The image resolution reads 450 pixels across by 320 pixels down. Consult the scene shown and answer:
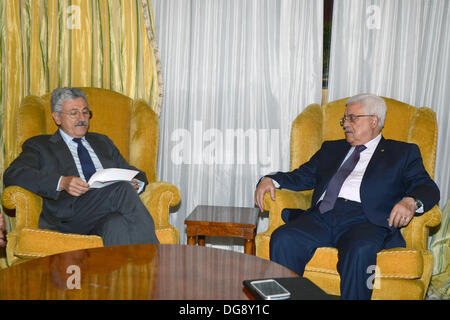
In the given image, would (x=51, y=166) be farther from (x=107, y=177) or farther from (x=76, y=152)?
(x=107, y=177)

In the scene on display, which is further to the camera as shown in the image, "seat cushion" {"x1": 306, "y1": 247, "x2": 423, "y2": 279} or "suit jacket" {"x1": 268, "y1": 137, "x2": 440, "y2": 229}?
"suit jacket" {"x1": 268, "y1": 137, "x2": 440, "y2": 229}

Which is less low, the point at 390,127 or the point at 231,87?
the point at 231,87

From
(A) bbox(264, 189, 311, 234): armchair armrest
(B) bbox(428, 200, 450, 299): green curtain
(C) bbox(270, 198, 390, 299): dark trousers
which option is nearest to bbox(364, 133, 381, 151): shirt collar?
(C) bbox(270, 198, 390, 299): dark trousers

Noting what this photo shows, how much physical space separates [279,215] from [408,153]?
799 mm

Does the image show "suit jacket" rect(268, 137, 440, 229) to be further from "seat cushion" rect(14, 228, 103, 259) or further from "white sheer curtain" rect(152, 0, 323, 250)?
"seat cushion" rect(14, 228, 103, 259)

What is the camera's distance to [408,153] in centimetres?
235

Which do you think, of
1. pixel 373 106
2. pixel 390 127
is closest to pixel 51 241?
pixel 373 106

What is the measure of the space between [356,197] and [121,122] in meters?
1.70

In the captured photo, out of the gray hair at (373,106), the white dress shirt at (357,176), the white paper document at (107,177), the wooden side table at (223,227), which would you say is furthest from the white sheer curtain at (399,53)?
the white paper document at (107,177)

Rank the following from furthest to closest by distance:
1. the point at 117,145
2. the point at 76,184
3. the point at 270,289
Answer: the point at 117,145 → the point at 76,184 → the point at 270,289

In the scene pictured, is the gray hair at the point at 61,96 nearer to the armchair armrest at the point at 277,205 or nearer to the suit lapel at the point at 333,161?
the armchair armrest at the point at 277,205

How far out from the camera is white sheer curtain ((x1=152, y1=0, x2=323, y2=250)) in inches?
129

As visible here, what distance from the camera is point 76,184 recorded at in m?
2.28
